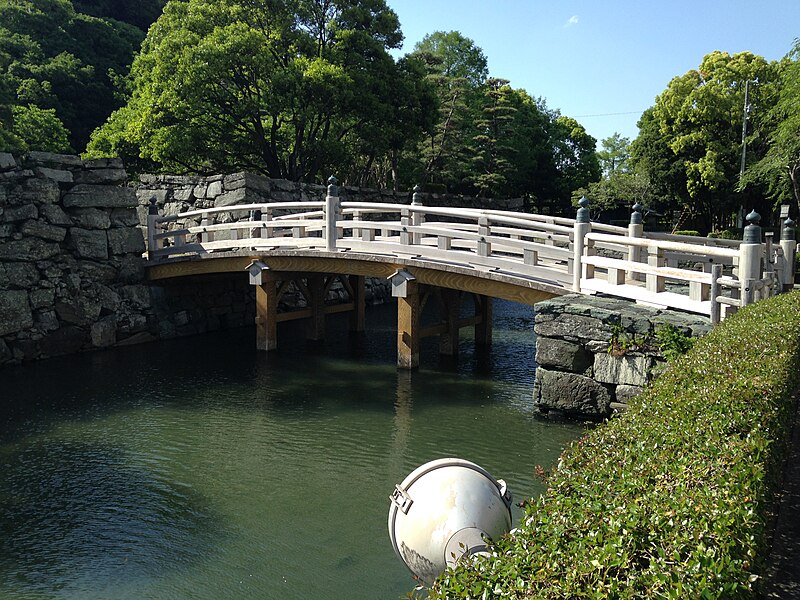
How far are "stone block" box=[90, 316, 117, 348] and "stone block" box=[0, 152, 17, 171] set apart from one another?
350 cm

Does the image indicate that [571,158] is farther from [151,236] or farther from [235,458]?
[235,458]

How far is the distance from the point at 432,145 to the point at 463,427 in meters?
25.1

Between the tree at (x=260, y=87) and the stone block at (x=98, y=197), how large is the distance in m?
4.90

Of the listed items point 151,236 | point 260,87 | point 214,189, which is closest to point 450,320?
point 151,236

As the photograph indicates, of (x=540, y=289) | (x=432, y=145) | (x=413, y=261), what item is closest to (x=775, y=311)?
(x=540, y=289)

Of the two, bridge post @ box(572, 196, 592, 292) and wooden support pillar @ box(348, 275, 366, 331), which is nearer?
bridge post @ box(572, 196, 592, 292)

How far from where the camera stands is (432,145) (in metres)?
33.8

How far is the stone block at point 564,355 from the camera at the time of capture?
9.62 metres

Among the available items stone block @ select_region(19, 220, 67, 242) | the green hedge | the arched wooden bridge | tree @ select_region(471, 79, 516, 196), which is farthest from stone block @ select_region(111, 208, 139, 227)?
tree @ select_region(471, 79, 516, 196)

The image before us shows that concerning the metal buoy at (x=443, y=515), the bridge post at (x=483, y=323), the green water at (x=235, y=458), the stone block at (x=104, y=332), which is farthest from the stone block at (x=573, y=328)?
the stone block at (x=104, y=332)

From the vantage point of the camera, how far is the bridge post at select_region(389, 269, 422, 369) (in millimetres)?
12797

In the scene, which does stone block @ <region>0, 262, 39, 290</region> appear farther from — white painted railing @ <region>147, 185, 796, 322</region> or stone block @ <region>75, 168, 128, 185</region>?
white painted railing @ <region>147, 185, 796, 322</region>

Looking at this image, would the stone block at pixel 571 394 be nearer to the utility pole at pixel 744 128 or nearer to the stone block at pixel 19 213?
the stone block at pixel 19 213

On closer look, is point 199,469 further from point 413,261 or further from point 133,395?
point 413,261
